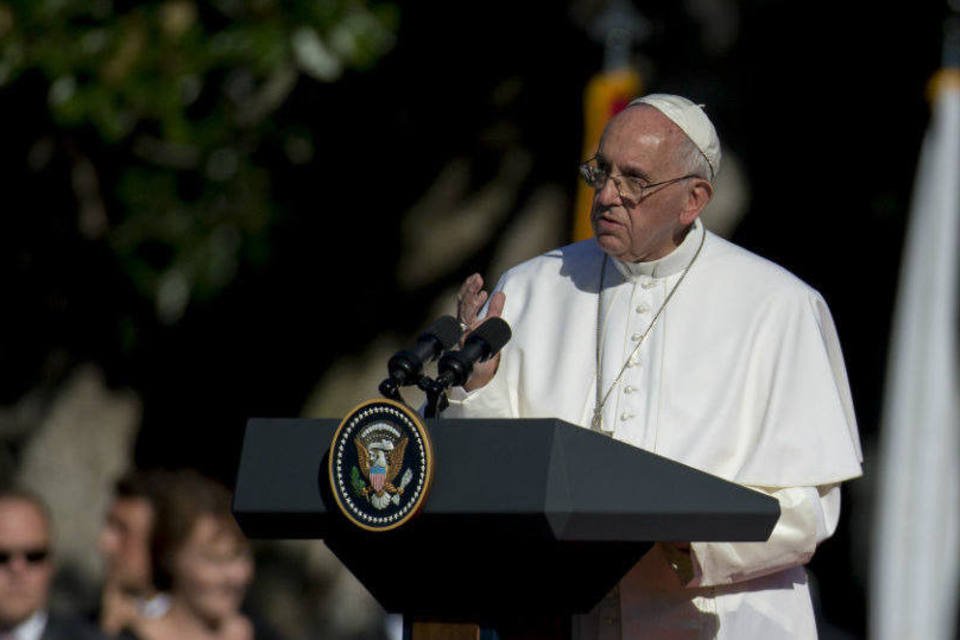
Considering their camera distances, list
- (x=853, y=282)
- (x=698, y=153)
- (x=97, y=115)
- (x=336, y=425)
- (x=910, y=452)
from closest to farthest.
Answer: (x=336, y=425) < (x=698, y=153) < (x=910, y=452) < (x=97, y=115) < (x=853, y=282)

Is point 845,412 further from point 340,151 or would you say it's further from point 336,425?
point 340,151

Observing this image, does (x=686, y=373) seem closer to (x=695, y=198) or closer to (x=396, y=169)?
(x=695, y=198)

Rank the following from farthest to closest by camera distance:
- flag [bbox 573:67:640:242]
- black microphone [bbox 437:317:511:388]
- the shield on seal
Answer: flag [bbox 573:67:640:242], black microphone [bbox 437:317:511:388], the shield on seal

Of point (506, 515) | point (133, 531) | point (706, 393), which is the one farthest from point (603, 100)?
point (506, 515)

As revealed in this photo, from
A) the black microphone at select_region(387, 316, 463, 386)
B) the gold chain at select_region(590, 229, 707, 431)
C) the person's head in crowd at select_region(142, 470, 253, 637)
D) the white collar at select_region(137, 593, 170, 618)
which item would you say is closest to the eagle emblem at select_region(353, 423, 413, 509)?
the black microphone at select_region(387, 316, 463, 386)

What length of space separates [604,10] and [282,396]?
2441 mm

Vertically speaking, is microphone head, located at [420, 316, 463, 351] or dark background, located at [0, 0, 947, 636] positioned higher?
dark background, located at [0, 0, 947, 636]

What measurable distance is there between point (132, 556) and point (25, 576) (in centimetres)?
33

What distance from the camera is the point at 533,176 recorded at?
10984mm

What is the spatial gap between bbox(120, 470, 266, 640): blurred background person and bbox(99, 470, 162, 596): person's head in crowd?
50mm

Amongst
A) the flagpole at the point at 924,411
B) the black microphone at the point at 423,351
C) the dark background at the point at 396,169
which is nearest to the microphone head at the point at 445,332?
the black microphone at the point at 423,351

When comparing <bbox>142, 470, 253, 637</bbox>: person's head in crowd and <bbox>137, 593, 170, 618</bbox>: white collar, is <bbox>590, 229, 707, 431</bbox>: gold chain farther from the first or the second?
<bbox>137, 593, 170, 618</bbox>: white collar

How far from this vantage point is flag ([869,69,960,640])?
8961mm

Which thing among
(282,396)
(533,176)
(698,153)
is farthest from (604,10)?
(698,153)
